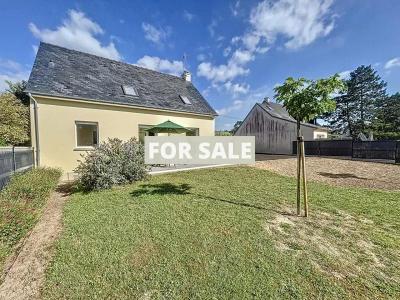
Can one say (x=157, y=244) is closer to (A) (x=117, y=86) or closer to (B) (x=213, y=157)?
(B) (x=213, y=157)

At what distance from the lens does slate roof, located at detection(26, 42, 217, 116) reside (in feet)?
33.1

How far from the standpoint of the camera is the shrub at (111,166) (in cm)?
666

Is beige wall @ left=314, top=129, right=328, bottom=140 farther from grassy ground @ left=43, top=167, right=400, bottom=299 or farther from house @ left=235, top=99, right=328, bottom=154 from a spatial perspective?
grassy ground @ left=43, top=167, right=400, bottom=299

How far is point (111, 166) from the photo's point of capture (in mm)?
6949

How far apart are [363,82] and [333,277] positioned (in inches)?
1562

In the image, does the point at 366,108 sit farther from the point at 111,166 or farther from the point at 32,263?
the point at 32,263

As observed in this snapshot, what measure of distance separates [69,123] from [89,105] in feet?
4.03

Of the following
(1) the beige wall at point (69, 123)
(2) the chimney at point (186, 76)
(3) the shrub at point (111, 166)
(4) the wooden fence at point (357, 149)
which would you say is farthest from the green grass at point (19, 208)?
(4) the wooden fence at point (357, 149)

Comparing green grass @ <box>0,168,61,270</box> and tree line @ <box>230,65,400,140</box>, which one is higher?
tree line @ <box>230,65,400,140</box>

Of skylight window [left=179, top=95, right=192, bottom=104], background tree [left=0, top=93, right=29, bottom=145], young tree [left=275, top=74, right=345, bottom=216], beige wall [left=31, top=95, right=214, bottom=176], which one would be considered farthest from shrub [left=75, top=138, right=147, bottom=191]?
skylight window [left=179, top=95, right=192, bottom=104]

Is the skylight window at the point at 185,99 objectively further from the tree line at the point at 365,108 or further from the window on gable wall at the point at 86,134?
the tree line at the point at 365,108

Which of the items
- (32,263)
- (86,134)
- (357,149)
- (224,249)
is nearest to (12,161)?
(86,134)

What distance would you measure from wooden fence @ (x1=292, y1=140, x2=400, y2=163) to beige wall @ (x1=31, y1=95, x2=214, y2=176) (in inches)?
628

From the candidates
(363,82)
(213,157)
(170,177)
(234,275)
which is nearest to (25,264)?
(234,275)
